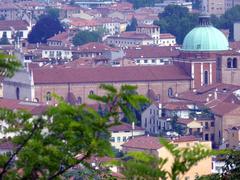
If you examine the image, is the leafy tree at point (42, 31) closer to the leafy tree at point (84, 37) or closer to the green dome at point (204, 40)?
the leafy tree at point (84, 37)

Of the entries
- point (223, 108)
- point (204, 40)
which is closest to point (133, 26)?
point (204, 40)

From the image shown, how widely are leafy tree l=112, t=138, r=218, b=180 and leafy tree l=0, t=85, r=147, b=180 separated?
138mm

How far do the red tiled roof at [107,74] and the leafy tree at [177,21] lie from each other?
66.1 ft

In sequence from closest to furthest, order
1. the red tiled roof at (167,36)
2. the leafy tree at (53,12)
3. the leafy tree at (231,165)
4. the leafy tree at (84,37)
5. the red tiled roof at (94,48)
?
the leafy tree at (231,165)
the red tiled roof at (94,48)
the leafy tree at (84,37)
the red tiled roof at (167,36)
the leafy tree at (53,12)

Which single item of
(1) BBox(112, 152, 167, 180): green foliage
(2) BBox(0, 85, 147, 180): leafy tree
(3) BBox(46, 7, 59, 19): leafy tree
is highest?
(2) BBox(0, 85, 147, 180): leafy tree

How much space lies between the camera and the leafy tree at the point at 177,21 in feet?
213

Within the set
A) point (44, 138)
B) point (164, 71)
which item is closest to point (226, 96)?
point (164, 71)

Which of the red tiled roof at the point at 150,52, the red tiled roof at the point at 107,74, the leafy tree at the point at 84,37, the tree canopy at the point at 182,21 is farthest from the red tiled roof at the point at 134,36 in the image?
the red tiled roof at the point at 107,74

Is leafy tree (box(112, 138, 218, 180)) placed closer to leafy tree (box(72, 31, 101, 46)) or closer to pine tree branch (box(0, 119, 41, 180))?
pine tree branch (box(0, 119, 41, 180))

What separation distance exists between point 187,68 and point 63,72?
4.41 metres

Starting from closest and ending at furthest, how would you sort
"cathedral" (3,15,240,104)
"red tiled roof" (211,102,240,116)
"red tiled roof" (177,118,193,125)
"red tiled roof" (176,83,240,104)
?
"red tiled roof" (177,118,193,125) < "red tiled roof" (211,102,240,116) < "red tiled roof" (176,83,240,104) < "cathedral" (3,15,240,104)

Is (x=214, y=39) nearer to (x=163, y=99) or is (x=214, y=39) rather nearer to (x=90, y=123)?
(x=163, y=99)

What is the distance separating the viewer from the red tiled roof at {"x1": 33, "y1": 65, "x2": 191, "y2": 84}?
41.5 meters

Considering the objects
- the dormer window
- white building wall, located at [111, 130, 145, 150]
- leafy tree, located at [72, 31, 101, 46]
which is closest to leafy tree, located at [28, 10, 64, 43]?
leafy tree, located at [72, 31, 101, 46]
